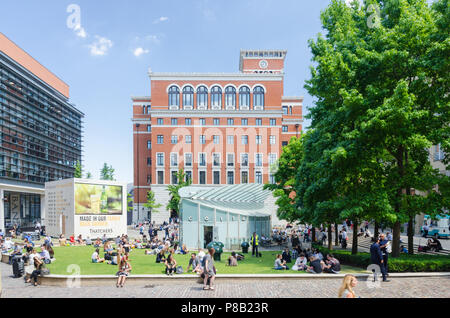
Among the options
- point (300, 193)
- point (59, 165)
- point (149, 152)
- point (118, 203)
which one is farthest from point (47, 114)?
point (300, 193)

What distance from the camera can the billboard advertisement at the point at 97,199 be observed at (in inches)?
1471

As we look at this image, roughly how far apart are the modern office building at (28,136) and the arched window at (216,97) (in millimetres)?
31748

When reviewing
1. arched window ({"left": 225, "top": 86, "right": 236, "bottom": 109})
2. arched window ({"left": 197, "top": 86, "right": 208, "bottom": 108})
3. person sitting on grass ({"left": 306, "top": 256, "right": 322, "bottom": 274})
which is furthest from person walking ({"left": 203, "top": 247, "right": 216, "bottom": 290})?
arched window ({"left": 225, "top": 86, "right": 236, "bottom": 109})

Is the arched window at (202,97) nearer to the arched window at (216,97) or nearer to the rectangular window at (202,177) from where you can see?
the arched window at (216,97)

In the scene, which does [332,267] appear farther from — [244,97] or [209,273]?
[244,97]

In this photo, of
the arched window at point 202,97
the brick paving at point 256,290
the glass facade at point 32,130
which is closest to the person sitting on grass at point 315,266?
the brick paving at point 256,290

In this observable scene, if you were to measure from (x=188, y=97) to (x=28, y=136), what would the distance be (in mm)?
29463

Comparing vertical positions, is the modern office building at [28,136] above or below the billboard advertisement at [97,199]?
above

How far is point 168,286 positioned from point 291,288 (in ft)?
16.4

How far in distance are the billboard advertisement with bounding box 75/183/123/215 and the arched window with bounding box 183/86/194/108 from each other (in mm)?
32861

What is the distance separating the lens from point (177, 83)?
70312 mm

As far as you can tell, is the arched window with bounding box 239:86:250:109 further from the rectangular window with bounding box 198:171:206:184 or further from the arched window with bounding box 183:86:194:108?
the rectangular window with bounding box 198:171:206:184

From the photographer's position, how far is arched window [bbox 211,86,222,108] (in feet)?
232
